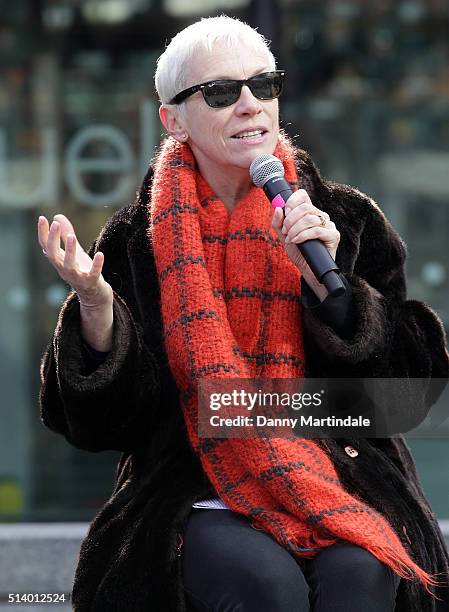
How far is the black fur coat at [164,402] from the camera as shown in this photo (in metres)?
2.31

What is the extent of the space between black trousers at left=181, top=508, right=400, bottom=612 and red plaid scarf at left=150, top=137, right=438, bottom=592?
30 mm

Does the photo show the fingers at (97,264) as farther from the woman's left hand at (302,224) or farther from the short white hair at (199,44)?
the short white hair at (199,44)

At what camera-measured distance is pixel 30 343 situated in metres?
4.36

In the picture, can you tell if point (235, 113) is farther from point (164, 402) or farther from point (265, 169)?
point (164, 402)

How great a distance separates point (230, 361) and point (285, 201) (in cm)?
36

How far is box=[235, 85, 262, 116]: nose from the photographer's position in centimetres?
238

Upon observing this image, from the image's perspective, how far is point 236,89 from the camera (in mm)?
2391

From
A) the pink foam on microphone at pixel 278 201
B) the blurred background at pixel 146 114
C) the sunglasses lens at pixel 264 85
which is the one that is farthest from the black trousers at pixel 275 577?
the blurred background at pixel 146 114

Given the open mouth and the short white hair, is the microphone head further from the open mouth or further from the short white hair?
the short white hair

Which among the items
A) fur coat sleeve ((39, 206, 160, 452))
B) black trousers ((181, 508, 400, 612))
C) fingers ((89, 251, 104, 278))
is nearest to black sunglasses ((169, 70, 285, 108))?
fur coat sleeve ((39, 206, 160, 452))

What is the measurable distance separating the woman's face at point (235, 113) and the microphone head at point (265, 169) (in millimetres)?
75

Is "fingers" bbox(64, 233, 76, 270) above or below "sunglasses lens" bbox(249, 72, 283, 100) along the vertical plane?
below

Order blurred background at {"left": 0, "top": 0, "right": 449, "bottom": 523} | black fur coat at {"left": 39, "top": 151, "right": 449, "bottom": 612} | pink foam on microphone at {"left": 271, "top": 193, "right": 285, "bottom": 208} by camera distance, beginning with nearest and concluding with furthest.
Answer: pink foam on microphone at {"left": 271, "top": 193, "right": 285, "bottom": 208}
black fur coat at {"left": 39, "top": 151, "right": 449, "bottom": 612}
blurred background at {"left": 0, "top": 0, "right": 449, "bottom": 523}

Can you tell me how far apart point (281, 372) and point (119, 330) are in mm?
341
